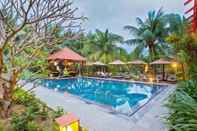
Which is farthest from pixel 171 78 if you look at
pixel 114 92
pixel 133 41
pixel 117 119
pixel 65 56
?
pixel 117 119

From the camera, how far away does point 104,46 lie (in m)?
29.8

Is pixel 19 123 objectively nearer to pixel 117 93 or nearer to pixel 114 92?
pixel 117 93

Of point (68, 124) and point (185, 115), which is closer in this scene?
point (68, 124)

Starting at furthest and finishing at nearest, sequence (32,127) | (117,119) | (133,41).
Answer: (133,41) → (117,119) → (32,127)

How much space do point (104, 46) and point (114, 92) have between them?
42.8ft

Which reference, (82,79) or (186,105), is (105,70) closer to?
(82,79)

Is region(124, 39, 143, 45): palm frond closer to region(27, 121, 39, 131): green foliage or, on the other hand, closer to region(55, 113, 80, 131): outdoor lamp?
region(27, 121, 39, 131): green foliage

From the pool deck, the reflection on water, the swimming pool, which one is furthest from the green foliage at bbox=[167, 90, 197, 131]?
the reflection on water

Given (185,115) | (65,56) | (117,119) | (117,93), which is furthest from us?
(65,56)

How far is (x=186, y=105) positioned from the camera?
5.19 metres

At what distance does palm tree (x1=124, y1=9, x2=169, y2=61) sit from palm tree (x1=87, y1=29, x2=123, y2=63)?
3333mm

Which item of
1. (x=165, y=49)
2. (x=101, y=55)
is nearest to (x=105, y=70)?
(x=101, y=55)

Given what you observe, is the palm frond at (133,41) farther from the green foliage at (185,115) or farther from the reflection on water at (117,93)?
the green foliage at (185,115)

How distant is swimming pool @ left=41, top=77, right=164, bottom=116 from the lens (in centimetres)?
1284
